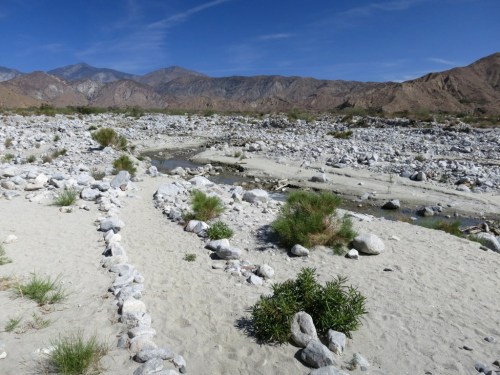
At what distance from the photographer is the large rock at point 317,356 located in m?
4.31

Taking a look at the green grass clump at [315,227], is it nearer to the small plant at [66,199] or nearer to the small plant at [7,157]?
the small plant at [66,199]

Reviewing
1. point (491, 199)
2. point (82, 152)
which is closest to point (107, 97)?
point (82, 152)

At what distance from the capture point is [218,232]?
8.05 m

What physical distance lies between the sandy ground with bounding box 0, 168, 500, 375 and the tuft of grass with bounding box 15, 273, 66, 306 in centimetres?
11

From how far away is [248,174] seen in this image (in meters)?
17.2

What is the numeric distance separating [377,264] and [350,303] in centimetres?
223

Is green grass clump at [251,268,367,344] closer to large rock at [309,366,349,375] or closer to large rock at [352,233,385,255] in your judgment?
large rock at [309,366,349,375]

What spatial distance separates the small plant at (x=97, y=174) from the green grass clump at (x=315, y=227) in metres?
8.02

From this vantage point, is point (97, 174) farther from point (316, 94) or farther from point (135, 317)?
point (316, 94)

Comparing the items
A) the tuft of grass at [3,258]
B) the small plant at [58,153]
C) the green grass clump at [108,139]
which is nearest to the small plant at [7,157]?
the small plant at [58,153]

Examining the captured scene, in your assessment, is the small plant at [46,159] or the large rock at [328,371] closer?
the large rock at [328,371]

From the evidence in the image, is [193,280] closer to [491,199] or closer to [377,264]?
[377,264]

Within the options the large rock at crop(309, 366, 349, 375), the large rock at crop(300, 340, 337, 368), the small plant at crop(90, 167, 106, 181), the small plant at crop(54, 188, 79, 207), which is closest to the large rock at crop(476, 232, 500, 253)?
the large rock at crop(300, 340, 337, 368)

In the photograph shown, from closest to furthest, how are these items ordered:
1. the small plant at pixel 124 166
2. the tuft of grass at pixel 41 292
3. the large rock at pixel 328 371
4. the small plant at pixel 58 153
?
the large rock at pixel 328 371 → the tuft of grass at pixel 41 292 → the small plant at pixel 124 166 → the small plant at pixel 58 153
